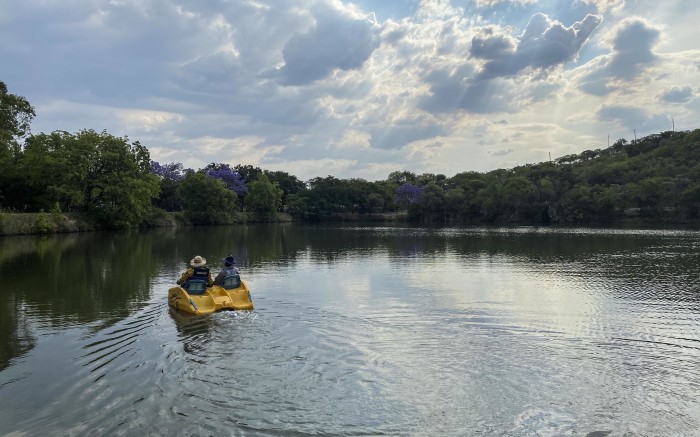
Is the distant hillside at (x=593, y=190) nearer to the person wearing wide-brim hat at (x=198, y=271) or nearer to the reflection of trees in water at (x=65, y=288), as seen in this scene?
the reflection of trees in water at (x=65, y=288)

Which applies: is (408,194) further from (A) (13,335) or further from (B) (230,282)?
(A) (13,335)

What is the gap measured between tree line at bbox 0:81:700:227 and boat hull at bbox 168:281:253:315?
43.6 metres

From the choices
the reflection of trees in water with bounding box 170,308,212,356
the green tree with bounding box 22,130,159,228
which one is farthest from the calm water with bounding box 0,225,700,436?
the green tree with bounding box 22,130,159,228

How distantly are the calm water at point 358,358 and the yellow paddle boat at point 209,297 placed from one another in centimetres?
46

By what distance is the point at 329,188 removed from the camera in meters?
117

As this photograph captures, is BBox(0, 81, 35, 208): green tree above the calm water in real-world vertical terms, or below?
above

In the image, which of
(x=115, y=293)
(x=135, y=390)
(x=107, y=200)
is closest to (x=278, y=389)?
(x=135, y=390)

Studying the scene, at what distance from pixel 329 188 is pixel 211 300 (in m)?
103

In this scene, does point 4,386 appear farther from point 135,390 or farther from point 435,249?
point 435,249

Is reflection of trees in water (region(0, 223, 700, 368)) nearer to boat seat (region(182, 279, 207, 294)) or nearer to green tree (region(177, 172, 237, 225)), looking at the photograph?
boat seat (region(182, 279, 207, 294))

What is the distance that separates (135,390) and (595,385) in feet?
25.5

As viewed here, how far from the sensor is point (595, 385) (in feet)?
27.5

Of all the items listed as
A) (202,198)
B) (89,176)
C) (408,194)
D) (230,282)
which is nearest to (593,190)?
(408,194)

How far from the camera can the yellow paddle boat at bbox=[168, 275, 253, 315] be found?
13617 millimetres
